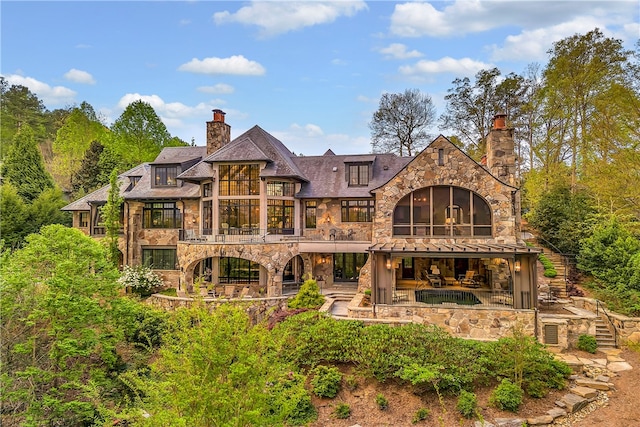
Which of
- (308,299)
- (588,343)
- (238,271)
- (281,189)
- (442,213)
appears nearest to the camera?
(588,343)

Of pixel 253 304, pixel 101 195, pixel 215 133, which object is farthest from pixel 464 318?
pixel 101 195

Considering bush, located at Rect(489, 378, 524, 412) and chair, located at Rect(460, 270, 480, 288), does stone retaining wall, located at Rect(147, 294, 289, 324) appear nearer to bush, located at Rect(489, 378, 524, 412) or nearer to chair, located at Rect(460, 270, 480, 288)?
chair, located at Rect(460, 270, 480, 288)

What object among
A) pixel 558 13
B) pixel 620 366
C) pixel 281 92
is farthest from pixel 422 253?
pixel 281 92

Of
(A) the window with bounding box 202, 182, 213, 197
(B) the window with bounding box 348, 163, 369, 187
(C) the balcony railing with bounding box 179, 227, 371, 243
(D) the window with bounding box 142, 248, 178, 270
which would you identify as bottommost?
(D) the window with bounding box 142, 248, 178, 270

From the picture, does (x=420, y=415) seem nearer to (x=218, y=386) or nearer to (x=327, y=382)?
(x=327, y=382)

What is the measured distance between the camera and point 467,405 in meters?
9.41

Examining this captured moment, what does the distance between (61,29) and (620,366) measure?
87.1ft

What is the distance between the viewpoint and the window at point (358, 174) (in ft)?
69.4

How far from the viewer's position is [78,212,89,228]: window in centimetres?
2344

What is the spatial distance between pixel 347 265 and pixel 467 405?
1192cm

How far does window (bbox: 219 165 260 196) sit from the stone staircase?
16996mm

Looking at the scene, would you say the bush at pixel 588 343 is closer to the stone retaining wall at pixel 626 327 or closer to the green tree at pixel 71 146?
the stone retaining wall at pixel 626 327

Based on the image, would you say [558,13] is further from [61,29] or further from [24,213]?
[24,213]

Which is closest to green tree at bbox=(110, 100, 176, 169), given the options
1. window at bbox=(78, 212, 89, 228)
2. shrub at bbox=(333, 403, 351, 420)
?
window at bbox=(78, 212, 89, 228)
